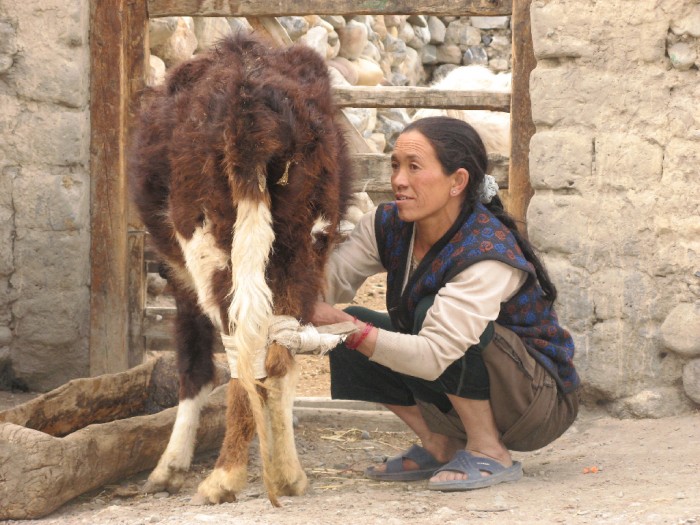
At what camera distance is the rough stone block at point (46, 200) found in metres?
4.19

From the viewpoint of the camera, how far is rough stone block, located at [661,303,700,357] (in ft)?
11.8

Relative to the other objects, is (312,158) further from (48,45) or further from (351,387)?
(48,45)

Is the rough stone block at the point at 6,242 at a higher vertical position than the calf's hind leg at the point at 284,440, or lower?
higher

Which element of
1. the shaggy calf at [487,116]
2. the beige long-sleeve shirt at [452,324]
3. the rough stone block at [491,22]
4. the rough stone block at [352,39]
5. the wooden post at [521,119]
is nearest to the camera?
the beige long-sleeve shirt at [452,324]

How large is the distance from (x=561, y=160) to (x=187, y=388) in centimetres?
167

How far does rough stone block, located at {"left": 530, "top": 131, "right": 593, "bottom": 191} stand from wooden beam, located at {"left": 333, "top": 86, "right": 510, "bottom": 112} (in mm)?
354

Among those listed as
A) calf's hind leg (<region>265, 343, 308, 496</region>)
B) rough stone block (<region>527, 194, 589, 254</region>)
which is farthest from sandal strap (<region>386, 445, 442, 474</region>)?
rough stone block (<region>527, 194, 589, 254</region>)

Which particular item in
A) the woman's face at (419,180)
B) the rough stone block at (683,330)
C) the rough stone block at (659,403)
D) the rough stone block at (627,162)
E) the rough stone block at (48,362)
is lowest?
the rough stone block at (659,403)

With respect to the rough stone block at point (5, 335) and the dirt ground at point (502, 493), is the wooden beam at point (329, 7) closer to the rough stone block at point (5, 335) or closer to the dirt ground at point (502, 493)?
the rough stone block at point (5, 335)

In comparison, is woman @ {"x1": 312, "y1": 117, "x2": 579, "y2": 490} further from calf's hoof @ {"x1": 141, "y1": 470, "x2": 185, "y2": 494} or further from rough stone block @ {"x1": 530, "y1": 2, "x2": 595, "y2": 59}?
rough stone block @ {"x1": 530, "y1": 2, "x2": 595, "y2": 59}

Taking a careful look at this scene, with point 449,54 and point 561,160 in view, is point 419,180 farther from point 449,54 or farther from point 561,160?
point 449,54

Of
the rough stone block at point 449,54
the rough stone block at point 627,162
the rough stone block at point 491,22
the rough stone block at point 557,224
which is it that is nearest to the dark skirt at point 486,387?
the rough stone block at point 557,224

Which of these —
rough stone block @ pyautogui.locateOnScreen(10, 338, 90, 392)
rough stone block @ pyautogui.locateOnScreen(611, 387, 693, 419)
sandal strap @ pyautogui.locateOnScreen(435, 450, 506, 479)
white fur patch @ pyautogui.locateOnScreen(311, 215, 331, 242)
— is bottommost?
sandal strap @ pyautogui.locateOnScreen(435, 450, 506, 479)

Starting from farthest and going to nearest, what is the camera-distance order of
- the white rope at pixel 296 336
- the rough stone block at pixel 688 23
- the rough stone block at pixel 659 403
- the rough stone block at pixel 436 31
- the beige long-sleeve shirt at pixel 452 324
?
1. the rough stone block at pixel 436 31
2. the rough stone block at pixel 659 403
3. the rough stone block at pixel 688 23
4. the beige long-sleeve shirt at pixel 452 324
5. the white rope at pixel 296 336
